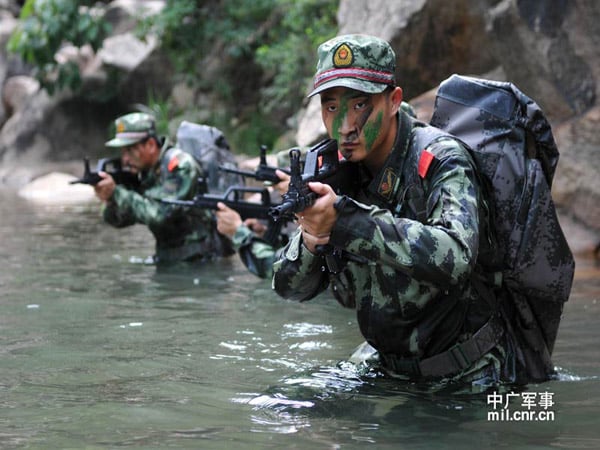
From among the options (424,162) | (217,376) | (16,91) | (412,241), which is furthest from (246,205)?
(16,91)

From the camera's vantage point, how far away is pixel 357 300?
153 inches

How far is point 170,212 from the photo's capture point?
8625 millimetres

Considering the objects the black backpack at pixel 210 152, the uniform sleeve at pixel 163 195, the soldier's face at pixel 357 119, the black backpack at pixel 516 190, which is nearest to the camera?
the soldier's face at pixel 357 119

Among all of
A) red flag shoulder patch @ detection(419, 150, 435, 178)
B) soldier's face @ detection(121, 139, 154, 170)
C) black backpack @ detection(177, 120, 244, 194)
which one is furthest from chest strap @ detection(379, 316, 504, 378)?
soldier's face @ detection(121, 139, 154, 170)

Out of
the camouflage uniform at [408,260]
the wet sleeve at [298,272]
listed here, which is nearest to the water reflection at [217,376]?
the camouflage uniform at [408,260]

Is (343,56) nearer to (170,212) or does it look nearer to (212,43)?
(170,212)

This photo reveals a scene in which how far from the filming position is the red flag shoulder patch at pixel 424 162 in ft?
11.5

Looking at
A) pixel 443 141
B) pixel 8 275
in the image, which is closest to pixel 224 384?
pixel 443 141

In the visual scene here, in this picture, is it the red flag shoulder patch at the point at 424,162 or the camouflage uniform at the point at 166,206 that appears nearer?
the red flag shoulder patch at the point at 424,162

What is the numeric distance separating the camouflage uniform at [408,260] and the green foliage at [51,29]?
58.8 ft

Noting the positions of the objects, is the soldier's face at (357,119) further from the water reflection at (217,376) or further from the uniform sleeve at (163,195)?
the uniform sleeve at (163,195)

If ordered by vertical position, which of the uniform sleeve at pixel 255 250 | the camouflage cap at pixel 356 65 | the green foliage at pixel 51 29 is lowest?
the uniform sleeve at pixel 255 250

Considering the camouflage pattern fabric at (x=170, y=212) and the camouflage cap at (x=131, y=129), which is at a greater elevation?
the camouflage cap at (x=131, y=129)

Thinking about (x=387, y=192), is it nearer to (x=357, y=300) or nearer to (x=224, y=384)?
(x=357, y=300)
